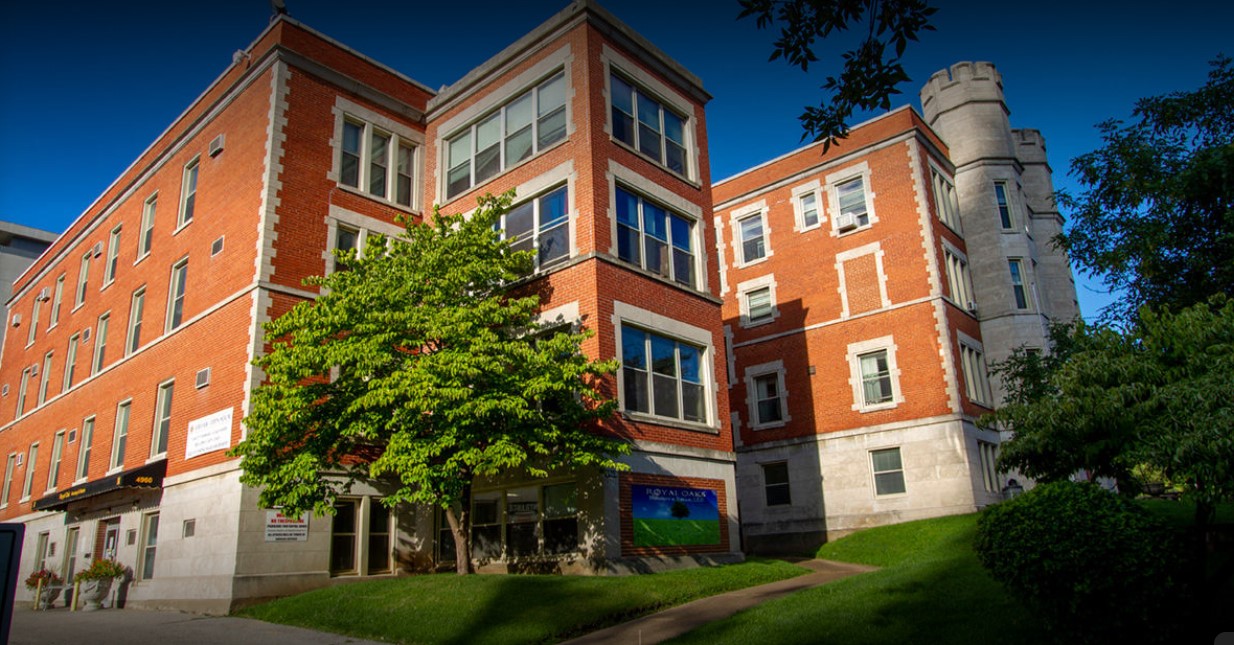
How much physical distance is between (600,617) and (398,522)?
29.2 feet

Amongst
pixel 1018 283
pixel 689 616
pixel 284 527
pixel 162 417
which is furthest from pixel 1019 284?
pixel 162 417

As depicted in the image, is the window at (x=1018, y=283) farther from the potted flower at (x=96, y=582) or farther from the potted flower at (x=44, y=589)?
the potted flower at (x=44, y=589)

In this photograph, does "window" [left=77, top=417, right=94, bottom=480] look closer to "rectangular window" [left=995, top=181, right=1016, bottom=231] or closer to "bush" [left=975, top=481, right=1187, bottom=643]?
"bush" [left=975, top=481, right=1187, bottom=643]

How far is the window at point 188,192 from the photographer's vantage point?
23.8 meters

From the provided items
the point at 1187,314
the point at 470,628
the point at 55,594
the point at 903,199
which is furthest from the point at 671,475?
the point at 55,594

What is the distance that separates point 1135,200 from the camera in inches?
646

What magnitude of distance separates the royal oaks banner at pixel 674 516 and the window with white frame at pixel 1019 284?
16.2 metres

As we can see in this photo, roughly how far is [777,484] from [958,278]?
9618mm

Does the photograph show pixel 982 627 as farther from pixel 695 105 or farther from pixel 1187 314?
pixel 695 105

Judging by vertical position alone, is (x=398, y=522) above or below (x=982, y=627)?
above

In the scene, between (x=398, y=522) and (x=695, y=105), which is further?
(x=695, y=105)

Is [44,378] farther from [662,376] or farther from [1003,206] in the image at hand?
[1003,206]

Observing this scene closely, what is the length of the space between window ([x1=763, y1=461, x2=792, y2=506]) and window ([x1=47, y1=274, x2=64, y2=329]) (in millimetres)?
28267

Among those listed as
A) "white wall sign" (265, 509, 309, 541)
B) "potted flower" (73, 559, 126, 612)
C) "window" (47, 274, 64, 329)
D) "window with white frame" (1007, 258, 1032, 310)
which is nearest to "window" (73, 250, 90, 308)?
"window" (47, 274, 64, 329)
